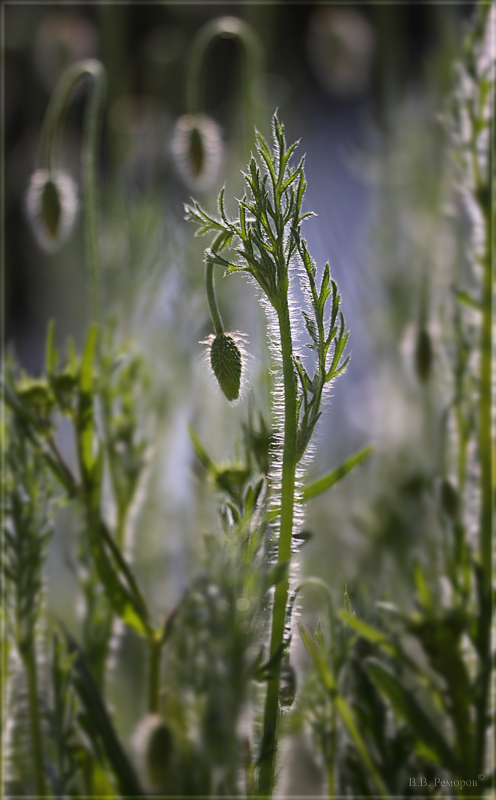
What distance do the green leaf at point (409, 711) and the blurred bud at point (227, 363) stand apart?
0.56 feet

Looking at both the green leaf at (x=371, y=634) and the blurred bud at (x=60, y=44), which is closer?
the green leaf at (x=371, y=634)

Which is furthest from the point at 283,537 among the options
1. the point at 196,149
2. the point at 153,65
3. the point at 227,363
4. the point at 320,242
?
the point at 153,65

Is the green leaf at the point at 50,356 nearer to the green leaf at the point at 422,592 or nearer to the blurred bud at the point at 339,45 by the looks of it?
the green leaf at the point at 422,592

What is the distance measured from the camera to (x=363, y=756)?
288mm

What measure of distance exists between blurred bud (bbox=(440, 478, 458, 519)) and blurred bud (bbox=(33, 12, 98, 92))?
0.49 meters

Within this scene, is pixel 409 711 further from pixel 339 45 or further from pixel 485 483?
pixel 339 45

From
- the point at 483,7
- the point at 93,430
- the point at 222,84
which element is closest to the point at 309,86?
the point at 222,84

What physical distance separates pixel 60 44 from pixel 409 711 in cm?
60

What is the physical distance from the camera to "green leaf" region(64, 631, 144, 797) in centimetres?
28

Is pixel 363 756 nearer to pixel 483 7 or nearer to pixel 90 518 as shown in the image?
pixel 90 518

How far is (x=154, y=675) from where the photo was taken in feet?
1.03

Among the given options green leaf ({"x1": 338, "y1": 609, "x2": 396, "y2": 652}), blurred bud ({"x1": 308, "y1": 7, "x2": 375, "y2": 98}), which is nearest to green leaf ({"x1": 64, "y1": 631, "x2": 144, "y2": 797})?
green leaf ({"x1": 338, "y1": 609, "x2": 396, "y2": 652})

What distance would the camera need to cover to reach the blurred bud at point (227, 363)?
174 mm

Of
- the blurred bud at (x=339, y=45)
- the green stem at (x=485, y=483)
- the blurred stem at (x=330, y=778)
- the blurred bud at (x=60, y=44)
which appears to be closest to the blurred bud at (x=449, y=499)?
the green stem at (x=485, y=483)
